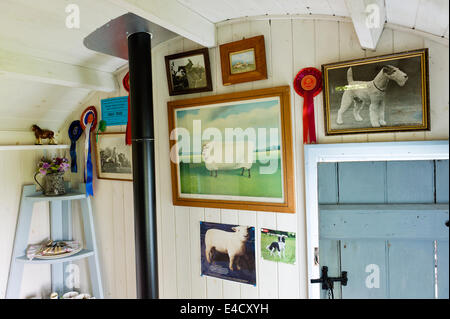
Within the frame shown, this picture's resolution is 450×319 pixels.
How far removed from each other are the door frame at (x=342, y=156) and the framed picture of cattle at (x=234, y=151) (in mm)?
76

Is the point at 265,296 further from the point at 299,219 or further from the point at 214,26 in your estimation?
the point at 214,26

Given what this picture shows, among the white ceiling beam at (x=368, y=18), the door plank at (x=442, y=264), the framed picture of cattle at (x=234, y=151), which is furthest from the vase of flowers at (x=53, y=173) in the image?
the door plank at (x=442, y=264)

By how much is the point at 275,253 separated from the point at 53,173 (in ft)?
4.33

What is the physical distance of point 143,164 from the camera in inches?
48.8

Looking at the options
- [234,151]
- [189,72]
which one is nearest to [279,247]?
[234,151]

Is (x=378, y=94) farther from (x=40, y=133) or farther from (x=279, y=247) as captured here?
(x=40, y=133)

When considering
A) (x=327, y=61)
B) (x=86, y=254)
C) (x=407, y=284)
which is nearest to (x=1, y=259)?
(x=86, y=254)

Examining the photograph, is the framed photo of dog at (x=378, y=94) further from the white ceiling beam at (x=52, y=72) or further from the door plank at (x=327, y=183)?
the white ceiling beam at (x=52, y=72)

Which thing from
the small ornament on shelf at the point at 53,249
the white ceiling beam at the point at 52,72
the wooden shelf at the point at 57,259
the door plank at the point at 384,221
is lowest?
the wooden shelf at the point at 57,259

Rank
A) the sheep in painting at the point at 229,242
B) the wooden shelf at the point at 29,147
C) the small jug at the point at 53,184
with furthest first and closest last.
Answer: the small jug at the point at 53,184 < the wooden shelf at the point at 29,147 < the sheep in painting at the point at 229,242

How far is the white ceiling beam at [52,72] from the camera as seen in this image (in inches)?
51.4

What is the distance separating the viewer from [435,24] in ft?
2.77

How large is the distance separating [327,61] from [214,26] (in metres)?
0.52
